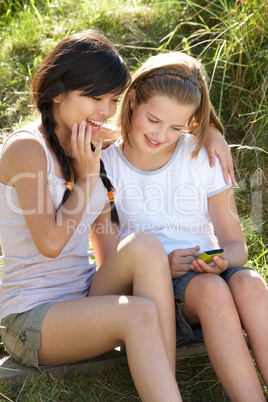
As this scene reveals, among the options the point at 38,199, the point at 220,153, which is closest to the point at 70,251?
the point at 38,199

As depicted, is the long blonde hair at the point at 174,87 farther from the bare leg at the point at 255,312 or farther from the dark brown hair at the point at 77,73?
the bare leg at the point at 255,312

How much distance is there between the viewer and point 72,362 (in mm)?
2344

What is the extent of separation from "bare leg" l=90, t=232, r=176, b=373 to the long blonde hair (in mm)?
599

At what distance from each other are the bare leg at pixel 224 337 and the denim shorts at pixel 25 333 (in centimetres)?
59

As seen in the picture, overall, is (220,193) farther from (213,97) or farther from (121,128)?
(213,97)

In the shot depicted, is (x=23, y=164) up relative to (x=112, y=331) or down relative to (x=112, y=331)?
up

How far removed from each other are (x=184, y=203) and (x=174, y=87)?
1.76 feet

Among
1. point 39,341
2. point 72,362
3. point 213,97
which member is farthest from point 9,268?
point 213,97

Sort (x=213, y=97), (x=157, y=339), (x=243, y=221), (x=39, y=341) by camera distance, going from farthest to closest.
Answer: (x=213, y=97)
(x=243, y=221)
(x=39, y=341)
(x=157, y=339)

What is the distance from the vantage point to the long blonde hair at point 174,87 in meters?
2.47

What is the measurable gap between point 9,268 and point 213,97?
94.0 inches

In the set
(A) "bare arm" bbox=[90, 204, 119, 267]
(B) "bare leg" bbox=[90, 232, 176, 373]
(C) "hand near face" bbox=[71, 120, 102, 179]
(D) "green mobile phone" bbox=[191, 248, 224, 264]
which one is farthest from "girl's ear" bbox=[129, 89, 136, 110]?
(D) "green mobile phone" bbox=[191, 248, 224, 264]

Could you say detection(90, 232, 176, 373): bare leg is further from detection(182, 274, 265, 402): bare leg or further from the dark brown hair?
the dark brown hair

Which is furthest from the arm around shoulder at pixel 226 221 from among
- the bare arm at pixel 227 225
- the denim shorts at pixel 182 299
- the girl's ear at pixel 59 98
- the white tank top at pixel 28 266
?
the girl's ear at pixel 59 98
